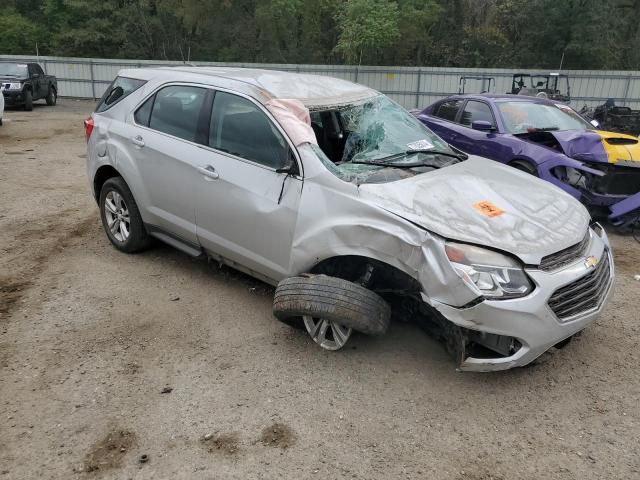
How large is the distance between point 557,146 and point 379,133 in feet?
12.2

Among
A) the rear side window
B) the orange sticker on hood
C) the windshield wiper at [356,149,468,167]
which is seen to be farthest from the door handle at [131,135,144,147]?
the orange sticker on hood

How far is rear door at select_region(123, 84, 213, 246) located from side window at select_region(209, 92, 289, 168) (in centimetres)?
12

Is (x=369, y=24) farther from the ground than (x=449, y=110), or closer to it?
farther from the ground

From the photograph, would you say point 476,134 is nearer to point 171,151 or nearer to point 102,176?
point 171,151

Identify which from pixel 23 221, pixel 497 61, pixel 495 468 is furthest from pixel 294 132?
pixel 497 61

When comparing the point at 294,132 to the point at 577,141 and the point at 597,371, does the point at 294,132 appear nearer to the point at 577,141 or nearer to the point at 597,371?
the point at 597,371

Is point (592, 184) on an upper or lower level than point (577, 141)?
lower

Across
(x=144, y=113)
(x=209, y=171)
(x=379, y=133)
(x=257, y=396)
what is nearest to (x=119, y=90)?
(x=144, y=113)

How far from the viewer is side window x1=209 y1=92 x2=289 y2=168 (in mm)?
3834

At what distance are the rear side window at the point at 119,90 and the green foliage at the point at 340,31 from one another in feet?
80.6

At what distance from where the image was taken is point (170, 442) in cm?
287

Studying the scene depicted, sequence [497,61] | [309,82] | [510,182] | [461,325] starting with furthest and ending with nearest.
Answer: [497,61]
[309,82]
[510,182]
[461,325]

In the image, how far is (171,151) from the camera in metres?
4.45

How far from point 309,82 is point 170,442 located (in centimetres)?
298
